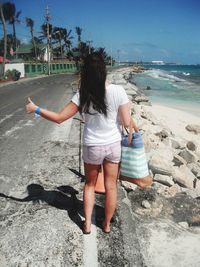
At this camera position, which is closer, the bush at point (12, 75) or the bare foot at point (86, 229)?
the bare foot at point (86, 229)

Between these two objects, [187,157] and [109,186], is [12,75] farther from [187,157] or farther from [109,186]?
[109,186]

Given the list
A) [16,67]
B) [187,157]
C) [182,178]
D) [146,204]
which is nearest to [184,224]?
[146,204]

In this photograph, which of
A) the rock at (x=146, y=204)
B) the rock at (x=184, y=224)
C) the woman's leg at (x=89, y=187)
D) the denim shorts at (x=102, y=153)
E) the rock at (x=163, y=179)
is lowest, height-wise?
the rock at (x=184, y=224)

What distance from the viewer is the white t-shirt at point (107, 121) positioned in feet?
10.5

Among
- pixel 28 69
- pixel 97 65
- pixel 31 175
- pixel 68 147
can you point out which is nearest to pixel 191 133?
pixel 68 147

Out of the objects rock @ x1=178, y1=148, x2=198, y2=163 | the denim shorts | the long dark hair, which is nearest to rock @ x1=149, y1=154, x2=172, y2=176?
rock @ x1=178, y1=148, x2=198, y2=163

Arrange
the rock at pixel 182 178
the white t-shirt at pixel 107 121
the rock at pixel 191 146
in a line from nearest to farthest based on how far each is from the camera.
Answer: the white t-shirt at pixel 107 121
the rock at pixel 182 178
the rock at pixel 191 146

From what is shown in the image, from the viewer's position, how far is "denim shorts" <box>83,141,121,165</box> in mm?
3312

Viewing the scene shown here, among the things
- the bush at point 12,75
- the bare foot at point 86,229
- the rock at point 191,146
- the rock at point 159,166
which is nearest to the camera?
the bare foot at point 86,229

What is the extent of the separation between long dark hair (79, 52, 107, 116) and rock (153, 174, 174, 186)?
97.6 inches

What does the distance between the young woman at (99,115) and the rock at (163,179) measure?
1982mm

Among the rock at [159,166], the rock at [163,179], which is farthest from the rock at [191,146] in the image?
the rock at [163,179]

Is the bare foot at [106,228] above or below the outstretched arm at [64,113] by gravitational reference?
below

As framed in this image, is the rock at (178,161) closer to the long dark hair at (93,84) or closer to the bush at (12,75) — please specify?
the long dark hair at (93,84)
